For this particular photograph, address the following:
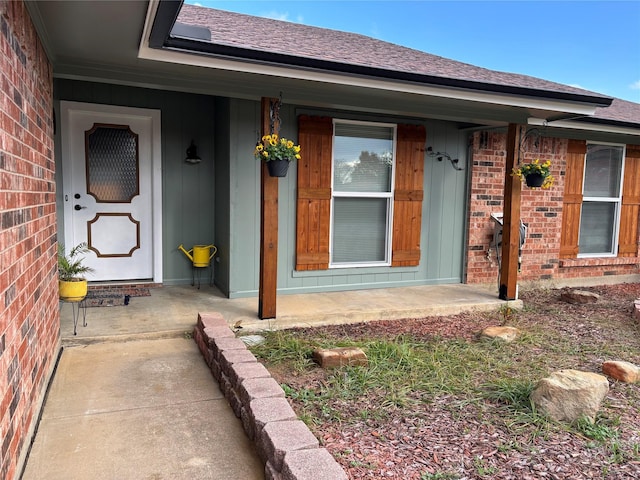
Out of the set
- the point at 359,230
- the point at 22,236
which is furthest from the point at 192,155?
the point at 22,236

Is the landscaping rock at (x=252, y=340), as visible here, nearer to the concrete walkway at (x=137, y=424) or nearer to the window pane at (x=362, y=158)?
the concrete walkway at (x=137, y=424)

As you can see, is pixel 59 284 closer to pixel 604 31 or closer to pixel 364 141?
pixel 364 141

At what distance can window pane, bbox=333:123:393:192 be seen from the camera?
550 cm

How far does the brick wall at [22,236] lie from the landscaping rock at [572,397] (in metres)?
2.68

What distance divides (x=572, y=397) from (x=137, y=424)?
7.92 ft

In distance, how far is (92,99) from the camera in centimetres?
506

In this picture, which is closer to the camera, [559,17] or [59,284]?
Answer: [59,284]

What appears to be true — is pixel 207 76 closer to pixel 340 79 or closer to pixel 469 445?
pixel 340 79

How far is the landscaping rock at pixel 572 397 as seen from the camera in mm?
2707

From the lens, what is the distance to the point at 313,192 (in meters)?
5.33

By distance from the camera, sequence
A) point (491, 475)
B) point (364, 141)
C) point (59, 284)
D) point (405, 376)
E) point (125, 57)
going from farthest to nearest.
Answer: point (364, 141) < point (59, 284) < point (125, 57) < point (405, 376) < point (491, 475)

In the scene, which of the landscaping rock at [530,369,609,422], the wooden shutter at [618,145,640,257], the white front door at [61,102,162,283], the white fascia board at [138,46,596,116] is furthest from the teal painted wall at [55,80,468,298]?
the landscaping rock at [530,369,609,422]

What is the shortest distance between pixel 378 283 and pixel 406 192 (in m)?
1.14

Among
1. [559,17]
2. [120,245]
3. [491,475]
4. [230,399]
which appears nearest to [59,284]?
[120,245]
